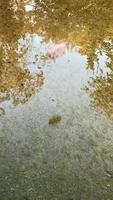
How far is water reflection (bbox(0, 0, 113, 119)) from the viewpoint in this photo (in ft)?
76.3

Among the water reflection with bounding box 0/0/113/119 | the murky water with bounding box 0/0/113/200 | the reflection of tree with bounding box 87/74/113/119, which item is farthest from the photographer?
the water reflection with bounding box 0/0/113/119

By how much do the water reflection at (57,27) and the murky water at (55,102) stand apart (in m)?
0.07

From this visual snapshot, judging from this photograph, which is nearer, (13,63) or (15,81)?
(15,81)

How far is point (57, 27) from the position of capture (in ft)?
90.8

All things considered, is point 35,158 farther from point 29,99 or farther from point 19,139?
point 29,99

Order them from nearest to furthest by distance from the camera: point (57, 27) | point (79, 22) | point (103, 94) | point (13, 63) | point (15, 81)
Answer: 1. point (103, 94)
2. point (15, 81)
3. point (13, 63)
4. point (57, 27)
5. point (79, 22)

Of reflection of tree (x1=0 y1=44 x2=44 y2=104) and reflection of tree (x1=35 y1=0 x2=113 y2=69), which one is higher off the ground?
reflection of tree (x1=35 y1=0 x2=113 y2=69)

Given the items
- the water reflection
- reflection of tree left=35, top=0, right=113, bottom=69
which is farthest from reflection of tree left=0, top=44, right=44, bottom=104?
reflection of tree left=35, top=0, right=113, bottom=69

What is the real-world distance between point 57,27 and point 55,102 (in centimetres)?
848

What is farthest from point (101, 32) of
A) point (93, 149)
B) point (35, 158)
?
point (35, 158)

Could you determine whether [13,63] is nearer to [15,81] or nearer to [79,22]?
[15,81]

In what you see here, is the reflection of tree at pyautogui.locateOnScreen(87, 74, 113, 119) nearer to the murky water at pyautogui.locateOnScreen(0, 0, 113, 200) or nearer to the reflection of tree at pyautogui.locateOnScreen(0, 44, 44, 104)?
the murky water at pyautogui.locateOnScreen(0, 0, 113, 200)

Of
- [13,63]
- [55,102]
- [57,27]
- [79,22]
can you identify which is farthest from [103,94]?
[79,22]

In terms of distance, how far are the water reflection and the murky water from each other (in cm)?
7
